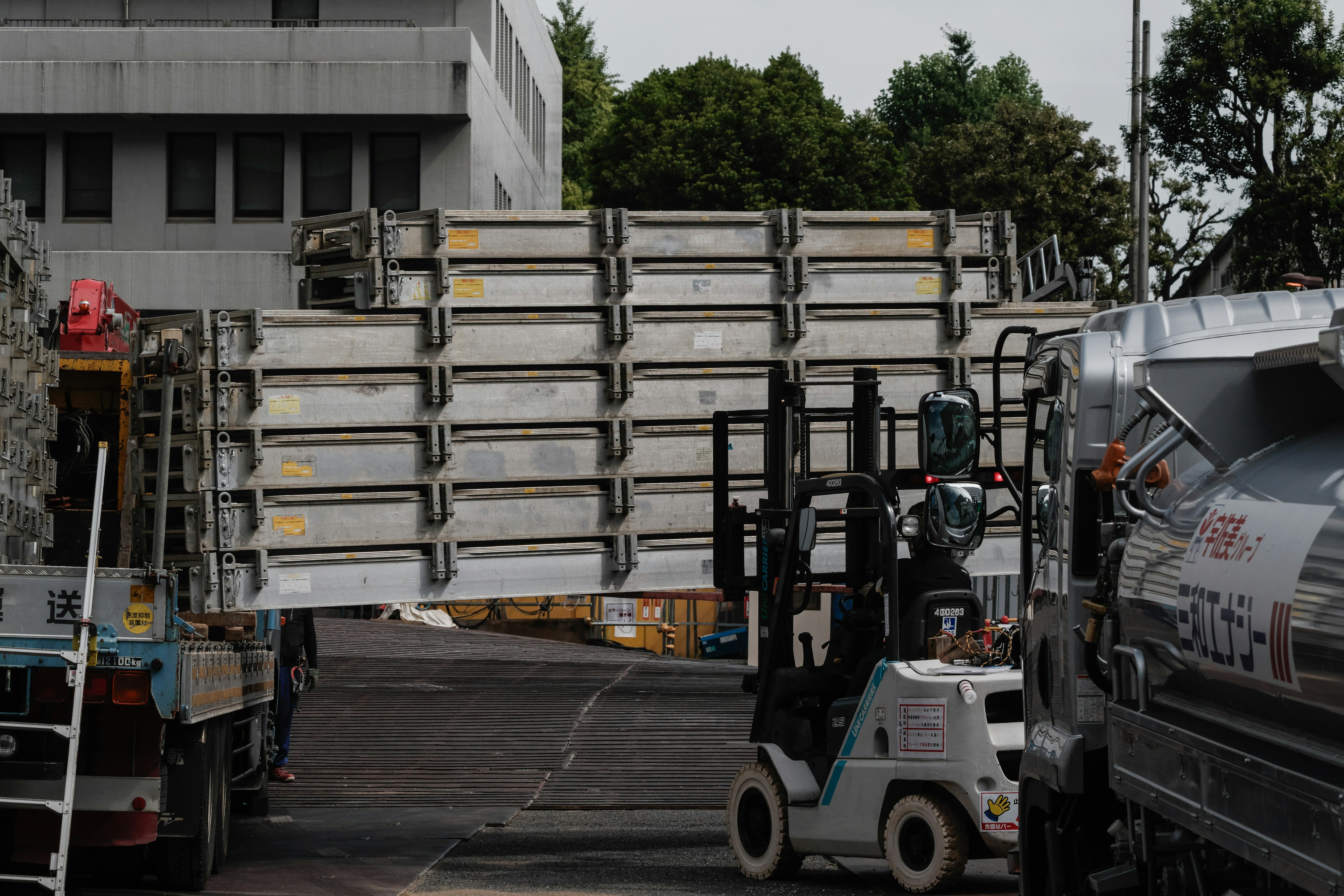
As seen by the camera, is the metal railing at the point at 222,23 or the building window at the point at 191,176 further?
the metal railing at the point at 222,23

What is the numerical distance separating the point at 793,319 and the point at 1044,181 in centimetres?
3100

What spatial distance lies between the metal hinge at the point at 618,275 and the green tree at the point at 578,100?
4474 centimetres

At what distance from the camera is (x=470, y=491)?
1098cm

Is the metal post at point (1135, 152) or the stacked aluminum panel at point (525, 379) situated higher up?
the metal post at point (1135, 152)

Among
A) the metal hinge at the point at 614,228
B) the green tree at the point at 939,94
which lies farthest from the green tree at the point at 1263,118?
the green tree at the point at 939,94

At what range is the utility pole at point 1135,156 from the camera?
29422mm

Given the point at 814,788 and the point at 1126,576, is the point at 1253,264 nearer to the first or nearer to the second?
the point at 814,788

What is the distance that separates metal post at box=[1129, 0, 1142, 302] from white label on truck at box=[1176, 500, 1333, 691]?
25.2 metres

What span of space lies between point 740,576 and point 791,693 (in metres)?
1.09

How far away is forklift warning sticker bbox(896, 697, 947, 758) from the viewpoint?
876cm

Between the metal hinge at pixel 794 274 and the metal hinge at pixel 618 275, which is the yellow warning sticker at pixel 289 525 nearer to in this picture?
the metal hinge at pixel 618 275

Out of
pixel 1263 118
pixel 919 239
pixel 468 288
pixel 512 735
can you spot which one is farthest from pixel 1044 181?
pixel 468 288

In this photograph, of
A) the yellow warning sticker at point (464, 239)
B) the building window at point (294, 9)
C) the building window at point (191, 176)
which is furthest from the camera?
the building window at point (294, 9)

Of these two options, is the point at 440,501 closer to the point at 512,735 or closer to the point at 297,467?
the point at 297,467
